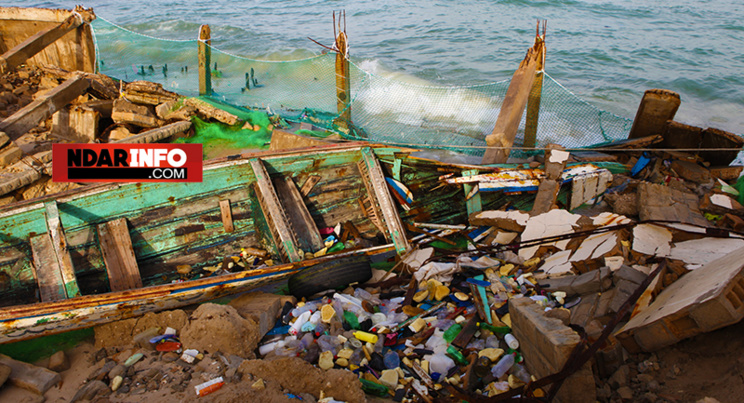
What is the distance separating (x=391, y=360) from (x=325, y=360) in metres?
0.55

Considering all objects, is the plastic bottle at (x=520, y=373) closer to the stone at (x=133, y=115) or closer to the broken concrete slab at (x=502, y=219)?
the broken concrete slab at (x=502, y=219)

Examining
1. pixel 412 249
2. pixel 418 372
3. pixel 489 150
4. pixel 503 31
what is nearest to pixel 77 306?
pixel 418 372

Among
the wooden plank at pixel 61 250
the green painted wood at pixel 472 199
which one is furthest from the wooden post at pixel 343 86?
the wooden plank at pixel 61 250

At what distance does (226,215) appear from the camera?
18.7 ft

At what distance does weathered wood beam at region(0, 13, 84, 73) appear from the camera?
9.73 m

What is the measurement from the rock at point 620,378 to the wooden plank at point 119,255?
15.6ft

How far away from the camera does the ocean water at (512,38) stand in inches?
578

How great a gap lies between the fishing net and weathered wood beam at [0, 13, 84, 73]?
50 cm

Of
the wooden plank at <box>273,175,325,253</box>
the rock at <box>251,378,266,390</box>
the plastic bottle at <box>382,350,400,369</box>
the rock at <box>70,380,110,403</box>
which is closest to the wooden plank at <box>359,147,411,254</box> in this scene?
the wooden plank at <box>273,175,325,253</box>

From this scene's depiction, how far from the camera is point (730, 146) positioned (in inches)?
235

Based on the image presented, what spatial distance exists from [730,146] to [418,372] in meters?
5.43

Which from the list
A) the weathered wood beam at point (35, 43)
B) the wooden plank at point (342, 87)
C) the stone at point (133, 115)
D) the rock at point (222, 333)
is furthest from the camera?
the weathered wood beam at point (35, 43)

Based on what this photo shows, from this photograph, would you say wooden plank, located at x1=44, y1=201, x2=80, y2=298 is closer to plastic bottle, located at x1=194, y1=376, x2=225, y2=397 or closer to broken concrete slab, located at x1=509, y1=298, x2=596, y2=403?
plastic bottle, located at x1=194, y1=376, x2=225, y2=397

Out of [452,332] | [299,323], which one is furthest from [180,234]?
[452,332]
